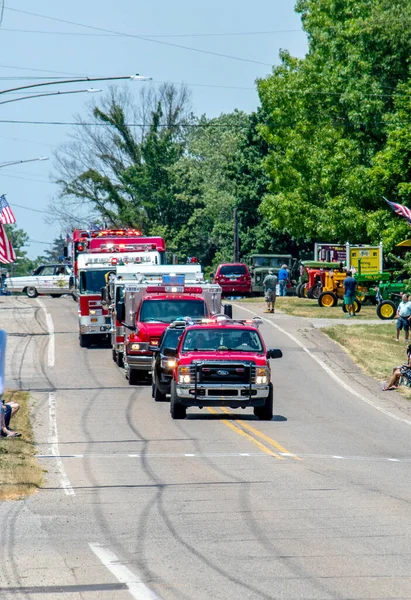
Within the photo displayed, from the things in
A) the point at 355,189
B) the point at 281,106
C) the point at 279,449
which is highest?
the point at 281,106

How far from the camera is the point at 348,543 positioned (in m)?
10.9

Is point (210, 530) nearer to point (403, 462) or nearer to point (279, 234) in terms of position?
point (403, 462)

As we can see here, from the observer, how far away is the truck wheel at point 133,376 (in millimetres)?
29500

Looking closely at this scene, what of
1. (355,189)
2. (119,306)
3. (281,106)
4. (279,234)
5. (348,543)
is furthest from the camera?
(279,234)

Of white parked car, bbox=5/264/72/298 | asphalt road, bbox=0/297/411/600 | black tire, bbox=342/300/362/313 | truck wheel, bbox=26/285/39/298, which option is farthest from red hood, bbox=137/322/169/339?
truck wheel, bbox=26/285/39/298

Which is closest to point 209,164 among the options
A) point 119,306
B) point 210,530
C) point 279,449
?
point 119,306

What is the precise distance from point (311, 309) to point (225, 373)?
29071mm

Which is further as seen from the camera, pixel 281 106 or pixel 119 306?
pixel 281 106

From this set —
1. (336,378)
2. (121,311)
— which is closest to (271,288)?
(336,378)

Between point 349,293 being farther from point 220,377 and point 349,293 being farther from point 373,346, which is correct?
point 220,377

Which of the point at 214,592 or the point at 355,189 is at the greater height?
the point at 355,189

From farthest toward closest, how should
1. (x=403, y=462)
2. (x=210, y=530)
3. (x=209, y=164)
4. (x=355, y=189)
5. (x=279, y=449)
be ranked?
(x=209, y=164) < (x=355, y=189) < (x=279, y=449) < (x=403, y=462) < (x=210, y=530)

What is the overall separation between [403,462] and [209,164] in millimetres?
77130

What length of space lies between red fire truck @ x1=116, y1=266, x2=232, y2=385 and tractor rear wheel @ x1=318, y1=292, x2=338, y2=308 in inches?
858
